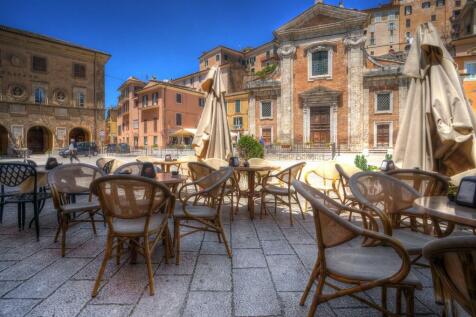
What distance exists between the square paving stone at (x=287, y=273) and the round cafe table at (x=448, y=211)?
3.52 feet

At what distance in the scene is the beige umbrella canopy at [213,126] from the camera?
5.61 meters

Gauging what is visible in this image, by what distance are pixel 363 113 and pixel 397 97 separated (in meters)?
2.74

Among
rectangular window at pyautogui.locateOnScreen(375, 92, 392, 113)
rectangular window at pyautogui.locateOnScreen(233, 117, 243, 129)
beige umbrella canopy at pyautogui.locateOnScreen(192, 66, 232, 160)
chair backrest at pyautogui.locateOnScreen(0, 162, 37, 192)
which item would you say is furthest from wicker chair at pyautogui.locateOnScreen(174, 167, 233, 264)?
rectangular window at pyautogui.locateOnScreen(233, 117, 243, 129)

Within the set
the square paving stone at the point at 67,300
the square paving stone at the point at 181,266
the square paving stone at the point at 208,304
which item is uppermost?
the square paving stone at the point at 181,266

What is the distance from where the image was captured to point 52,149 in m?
24.1

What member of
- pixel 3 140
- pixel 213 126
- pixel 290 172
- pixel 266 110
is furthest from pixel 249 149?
pixel 3 140

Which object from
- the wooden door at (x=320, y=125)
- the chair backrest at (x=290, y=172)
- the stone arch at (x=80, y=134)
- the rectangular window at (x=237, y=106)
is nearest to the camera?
the chair backrest at (x=290, y=172)

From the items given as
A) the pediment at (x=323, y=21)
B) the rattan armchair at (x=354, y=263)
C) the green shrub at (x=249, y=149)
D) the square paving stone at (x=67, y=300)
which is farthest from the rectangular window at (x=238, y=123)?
the rattan armchair at (x=354, y=263)

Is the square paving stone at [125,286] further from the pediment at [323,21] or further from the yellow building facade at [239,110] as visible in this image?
the yellow building facade at [239,110]

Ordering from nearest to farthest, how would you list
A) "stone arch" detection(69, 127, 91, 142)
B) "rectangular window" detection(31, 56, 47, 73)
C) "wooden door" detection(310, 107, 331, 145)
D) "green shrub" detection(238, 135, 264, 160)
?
1. "green shrub" detection(238, 135, 264, 160)
2. "wooden door" detection(310, 107, 331, 145)
3. "rectangular window" detection(31, 56, 47, 73)
4. "stone arch" detection(69, 127, 91, 142)

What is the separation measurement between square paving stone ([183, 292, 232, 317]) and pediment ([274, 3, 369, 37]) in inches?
949

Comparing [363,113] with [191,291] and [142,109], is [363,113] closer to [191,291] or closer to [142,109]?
[191,291]

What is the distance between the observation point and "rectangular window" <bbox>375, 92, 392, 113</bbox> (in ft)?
68.2

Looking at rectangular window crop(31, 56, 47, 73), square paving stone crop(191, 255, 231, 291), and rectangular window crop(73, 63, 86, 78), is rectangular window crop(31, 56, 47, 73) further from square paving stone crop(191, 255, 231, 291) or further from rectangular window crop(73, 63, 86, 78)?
square paving stone crop(191, 255, 231, 291)
